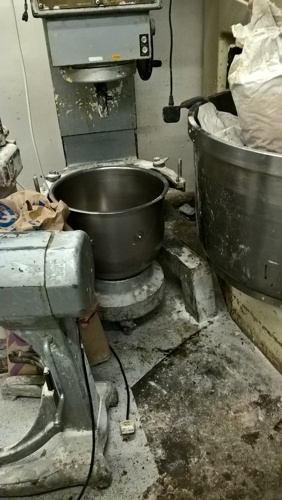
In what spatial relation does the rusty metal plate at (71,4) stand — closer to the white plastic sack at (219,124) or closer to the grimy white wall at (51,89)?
the white plastic sack at (219,124)

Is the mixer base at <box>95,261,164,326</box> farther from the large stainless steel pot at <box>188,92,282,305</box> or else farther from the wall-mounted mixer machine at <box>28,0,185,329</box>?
the large stainless steel pot at <box>188,92,282,305</box>

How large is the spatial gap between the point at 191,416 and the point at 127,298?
45 cm

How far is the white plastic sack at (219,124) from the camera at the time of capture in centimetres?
122

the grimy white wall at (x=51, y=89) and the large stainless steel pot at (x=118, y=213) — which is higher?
the grimy white wall at (x=51, y=89)

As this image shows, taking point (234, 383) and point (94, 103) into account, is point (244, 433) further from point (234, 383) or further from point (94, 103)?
point (94, 103)

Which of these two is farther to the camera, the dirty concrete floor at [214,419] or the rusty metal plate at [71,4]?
the rusty metal plate at [71,4]

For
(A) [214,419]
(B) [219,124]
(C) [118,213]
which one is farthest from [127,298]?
(B) [219,124]

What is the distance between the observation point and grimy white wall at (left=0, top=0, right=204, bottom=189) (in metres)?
1.90

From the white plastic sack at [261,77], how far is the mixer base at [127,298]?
2.21 ft

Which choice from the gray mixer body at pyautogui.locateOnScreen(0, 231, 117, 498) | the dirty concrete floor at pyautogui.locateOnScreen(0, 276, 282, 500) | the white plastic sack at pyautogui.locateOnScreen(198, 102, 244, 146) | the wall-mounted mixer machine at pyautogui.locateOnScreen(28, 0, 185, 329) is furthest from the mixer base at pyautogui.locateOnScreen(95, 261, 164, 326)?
the white plastic sack at pyautogui.locateOnScreen(198, 102, 244, 146)

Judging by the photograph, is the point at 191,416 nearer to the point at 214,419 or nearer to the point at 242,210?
the point at 214,419

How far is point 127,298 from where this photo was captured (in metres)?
1.50

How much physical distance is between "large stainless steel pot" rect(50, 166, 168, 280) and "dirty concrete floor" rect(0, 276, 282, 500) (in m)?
0.31

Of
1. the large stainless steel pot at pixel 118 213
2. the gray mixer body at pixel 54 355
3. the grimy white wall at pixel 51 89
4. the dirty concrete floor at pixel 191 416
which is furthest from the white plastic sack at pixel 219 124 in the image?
the grimy white wall at pixel 51 89
